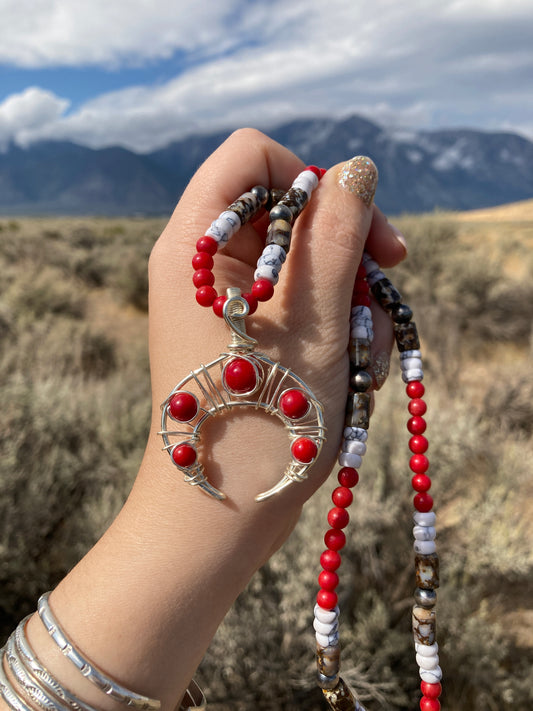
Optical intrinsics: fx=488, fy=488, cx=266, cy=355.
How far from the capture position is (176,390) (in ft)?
3.37

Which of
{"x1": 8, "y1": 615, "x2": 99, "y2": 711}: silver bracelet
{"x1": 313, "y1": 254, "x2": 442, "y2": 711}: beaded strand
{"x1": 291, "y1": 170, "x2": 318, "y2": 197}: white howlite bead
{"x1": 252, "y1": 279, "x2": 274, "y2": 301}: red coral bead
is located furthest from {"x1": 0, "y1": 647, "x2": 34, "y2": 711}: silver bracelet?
{"x1": 291, "y1": 170, "x2": 318, "y2": 197}: white howlite bead

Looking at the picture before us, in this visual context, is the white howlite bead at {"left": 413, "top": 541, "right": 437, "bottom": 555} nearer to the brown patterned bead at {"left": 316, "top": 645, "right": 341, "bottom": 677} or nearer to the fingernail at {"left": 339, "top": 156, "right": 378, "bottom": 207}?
the brown patterned bead at {"left": 316, "top": 645, "right": 341, "bottom": 677}

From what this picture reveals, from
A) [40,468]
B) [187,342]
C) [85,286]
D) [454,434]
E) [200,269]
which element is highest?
[85,286]

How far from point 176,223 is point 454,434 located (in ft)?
8.76

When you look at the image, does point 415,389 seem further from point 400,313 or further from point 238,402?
point 238,402

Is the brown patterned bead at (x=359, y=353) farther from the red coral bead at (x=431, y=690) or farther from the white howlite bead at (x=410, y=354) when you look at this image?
the red coral bead at (x=431, y=690)

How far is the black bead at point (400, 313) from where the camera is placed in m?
1.37

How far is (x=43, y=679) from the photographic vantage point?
885mm

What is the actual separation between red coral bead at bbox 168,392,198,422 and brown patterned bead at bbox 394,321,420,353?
670 mm

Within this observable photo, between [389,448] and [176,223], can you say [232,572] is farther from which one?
[389,448]

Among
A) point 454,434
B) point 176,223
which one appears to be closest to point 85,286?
point 454,434

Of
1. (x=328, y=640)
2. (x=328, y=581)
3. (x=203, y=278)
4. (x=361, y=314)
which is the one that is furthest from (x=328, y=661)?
(x=203, y=278)

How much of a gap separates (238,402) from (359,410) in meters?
0.32

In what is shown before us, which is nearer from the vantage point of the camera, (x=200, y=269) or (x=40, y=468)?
(x=200, y=269)
